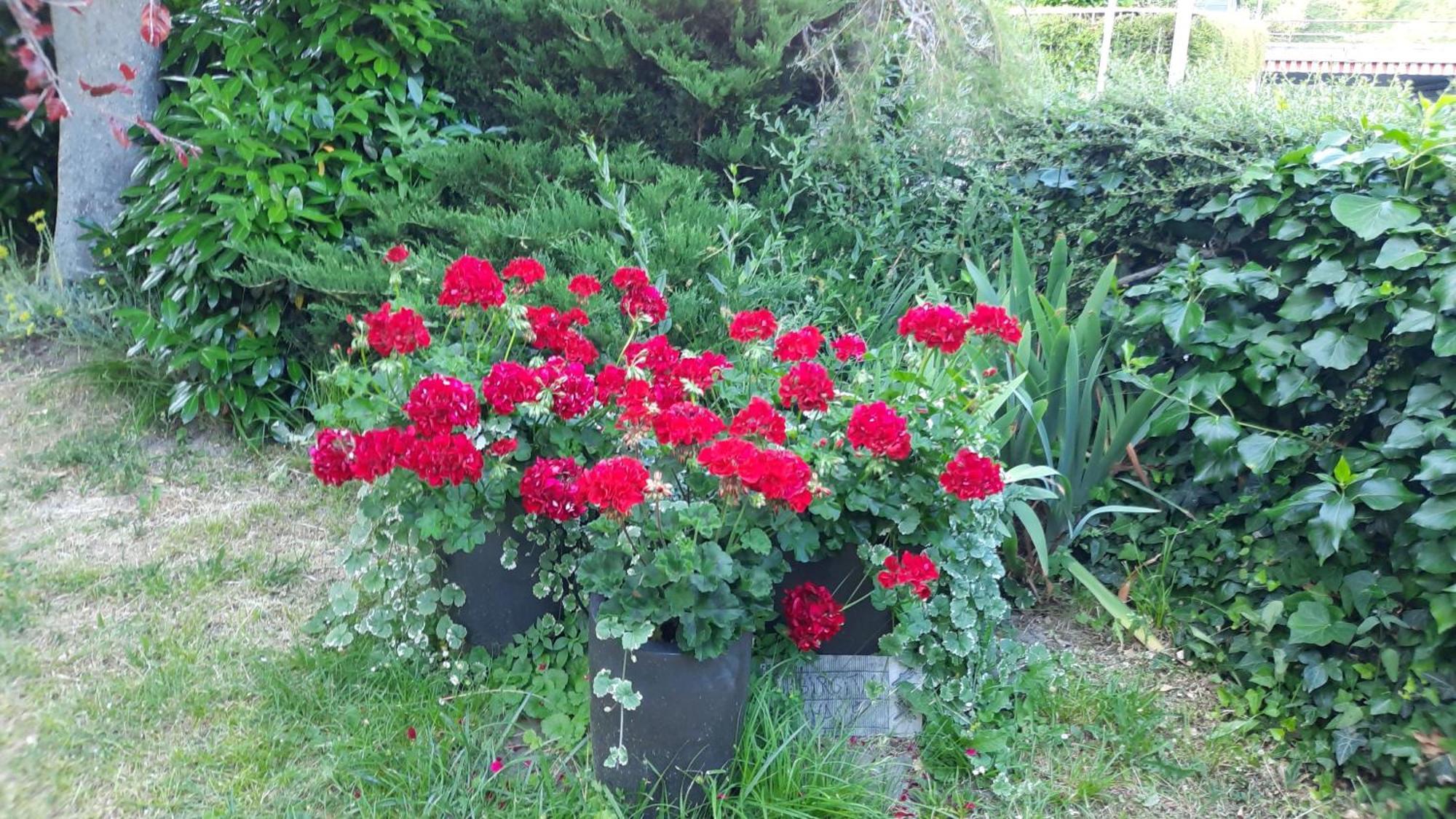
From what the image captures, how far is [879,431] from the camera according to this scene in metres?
2.15

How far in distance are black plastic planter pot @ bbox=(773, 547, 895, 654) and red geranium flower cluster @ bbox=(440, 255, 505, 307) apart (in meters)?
1.02

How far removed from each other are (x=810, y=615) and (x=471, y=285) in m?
1.14

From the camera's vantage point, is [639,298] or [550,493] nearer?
[550,493]

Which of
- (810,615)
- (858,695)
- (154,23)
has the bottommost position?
(858,695)

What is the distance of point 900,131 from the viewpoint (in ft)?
14.5

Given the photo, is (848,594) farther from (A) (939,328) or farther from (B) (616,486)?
(B) (616,486)

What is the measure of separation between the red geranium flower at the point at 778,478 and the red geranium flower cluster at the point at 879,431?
220mm

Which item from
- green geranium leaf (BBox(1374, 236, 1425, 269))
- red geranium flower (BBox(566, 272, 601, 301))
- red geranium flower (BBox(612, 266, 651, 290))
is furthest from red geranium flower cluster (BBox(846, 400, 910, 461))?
green geranium leaf (BBox(1374, 236, 1425, 269))

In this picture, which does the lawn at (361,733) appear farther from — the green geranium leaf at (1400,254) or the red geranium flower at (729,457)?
the green geranium leaf at (1400,254)

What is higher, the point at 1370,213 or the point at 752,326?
the point at 1370,213

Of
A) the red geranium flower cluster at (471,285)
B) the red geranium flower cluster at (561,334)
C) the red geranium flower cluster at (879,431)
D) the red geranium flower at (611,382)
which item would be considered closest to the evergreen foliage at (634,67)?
the red geranium flower cluster at (561,334)

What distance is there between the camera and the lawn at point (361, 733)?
7.38 ft

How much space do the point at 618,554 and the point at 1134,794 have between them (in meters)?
1.39

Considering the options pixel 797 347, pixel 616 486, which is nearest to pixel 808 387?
pixel 797 347
